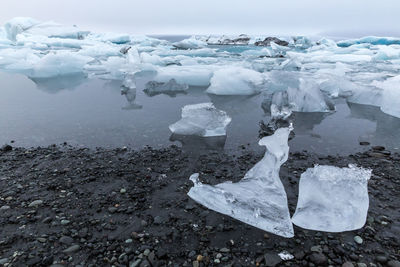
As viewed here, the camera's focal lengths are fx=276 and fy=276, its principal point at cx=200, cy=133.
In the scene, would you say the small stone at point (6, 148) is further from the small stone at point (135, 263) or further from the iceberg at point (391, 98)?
the iceberg at point (391, 98)

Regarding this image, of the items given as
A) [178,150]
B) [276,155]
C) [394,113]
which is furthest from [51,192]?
[394,113]

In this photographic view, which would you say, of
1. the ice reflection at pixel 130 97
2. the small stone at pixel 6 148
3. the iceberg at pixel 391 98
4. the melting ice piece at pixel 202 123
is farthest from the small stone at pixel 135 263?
the iceberg at pixel 391 98

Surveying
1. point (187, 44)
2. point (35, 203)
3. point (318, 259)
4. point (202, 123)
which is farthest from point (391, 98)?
point (187, 44)

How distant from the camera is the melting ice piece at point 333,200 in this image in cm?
229

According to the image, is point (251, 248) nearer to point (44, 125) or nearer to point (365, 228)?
point (365, 228)

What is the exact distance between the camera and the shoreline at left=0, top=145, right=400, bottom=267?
6.58 ft

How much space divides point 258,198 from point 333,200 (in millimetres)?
651

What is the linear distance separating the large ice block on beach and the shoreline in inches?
160

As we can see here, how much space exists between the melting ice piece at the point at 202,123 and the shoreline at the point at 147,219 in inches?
36.5

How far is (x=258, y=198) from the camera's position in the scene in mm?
2537

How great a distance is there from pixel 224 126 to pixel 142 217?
2.35 m

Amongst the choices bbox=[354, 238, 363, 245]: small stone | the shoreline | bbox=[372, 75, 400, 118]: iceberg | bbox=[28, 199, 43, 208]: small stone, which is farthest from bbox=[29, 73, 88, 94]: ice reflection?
bbox=[372, 75, 400, 118]: iceberg

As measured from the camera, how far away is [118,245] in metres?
2.10

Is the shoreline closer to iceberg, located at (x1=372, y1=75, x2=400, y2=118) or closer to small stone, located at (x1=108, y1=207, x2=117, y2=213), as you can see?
small stone, located at (x1=108, y1=207, x2=117, y2=213)
